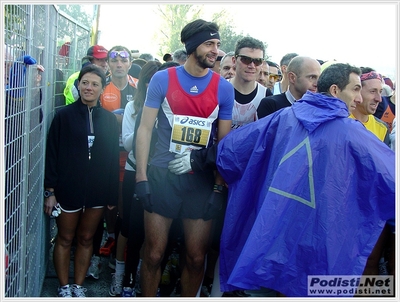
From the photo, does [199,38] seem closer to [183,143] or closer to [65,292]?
[183,143]

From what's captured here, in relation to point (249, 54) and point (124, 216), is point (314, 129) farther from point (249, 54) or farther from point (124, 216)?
point (124, 216)

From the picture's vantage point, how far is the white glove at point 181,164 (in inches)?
146

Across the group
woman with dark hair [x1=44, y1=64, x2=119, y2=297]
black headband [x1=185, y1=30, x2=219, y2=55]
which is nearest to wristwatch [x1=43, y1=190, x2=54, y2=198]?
woman with dark hair [x1=44, y1=64, x2=119, y2=297]

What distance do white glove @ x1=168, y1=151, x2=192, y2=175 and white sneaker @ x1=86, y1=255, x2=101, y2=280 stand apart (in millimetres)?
1747

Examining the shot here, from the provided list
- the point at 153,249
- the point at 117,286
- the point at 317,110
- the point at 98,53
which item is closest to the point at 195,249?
the point at 153,249

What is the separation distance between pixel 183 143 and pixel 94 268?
1.92m

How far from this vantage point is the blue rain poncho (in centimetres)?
307

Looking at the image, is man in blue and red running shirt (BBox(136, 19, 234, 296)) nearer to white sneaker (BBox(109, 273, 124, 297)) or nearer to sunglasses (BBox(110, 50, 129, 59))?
white sneaker (BBox(109, 273, 124, 297))

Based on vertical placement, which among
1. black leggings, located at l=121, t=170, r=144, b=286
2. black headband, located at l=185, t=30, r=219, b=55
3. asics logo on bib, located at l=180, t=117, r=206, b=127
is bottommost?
black leggings, located at l=121, t=170, r=144, b=286

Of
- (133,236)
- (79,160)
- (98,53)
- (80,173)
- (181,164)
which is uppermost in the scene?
(98,53)

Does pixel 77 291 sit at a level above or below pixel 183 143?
below

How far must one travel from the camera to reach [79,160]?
4160 millimetres

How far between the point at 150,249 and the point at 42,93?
1.52m

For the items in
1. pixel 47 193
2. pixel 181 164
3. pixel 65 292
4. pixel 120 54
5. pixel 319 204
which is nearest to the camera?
pixel 319 204
